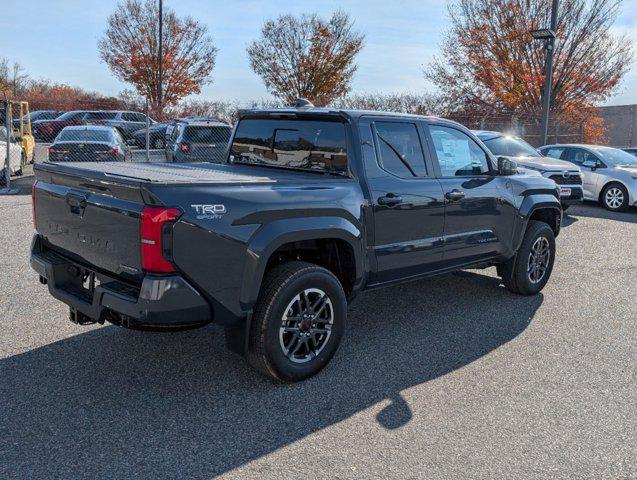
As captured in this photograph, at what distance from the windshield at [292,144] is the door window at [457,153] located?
1057 millimetres

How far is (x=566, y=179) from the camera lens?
11500 millimetres

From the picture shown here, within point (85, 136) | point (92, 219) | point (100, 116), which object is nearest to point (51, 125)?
point (100, 116)

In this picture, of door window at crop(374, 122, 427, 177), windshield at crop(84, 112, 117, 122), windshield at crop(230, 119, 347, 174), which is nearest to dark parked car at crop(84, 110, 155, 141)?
windshield at crop(84, 112, 117, 122)

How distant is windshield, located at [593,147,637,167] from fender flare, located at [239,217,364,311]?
11757 mm

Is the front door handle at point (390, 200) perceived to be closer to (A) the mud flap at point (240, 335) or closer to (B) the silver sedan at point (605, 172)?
(A) the mud flap at point (240, 335)

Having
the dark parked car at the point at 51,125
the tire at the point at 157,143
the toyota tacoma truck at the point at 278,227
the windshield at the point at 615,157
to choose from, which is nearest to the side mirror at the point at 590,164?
the windshield at the point at 615,157

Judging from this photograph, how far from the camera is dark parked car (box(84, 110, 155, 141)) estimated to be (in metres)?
24.5

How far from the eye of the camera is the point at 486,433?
11.3 ft

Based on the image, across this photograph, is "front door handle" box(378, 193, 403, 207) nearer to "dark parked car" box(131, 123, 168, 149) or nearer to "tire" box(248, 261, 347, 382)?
"tire" box(248, 261, 347, 382)

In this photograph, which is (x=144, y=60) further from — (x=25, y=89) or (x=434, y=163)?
(x=434, y=163)

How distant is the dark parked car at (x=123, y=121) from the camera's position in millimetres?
24484

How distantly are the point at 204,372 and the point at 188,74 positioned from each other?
33879 millimetres

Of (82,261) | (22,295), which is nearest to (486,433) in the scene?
(82,261)

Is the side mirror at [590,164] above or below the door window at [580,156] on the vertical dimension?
below
